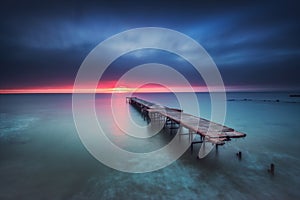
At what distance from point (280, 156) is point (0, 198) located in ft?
36.3

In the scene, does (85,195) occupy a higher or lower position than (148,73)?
lower

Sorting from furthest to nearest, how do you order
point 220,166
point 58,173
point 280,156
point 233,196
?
point 280,156
point 220,166
point 58,173
point 233,196

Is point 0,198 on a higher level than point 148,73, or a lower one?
lower

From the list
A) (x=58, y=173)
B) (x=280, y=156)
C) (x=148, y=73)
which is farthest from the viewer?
(x=148, y=73)

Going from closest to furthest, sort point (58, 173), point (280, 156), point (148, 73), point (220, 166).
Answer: point (58, 173) → point (220, 166) → point (280, 156) → point (148, 73)

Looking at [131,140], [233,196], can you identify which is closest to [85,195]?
[233,196]

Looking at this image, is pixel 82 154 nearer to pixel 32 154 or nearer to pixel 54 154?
pixel 54 154

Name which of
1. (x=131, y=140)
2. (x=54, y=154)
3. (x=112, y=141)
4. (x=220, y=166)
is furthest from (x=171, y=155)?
(x=54, y=154)

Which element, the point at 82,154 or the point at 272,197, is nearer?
the point at 272,197

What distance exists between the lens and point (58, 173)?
6.14m

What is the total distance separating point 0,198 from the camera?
470 cm

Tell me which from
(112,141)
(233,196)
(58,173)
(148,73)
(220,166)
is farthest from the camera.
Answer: (148,73)

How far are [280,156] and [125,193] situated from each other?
7.62 m

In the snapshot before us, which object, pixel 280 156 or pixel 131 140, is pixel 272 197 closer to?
pixel 280 156
